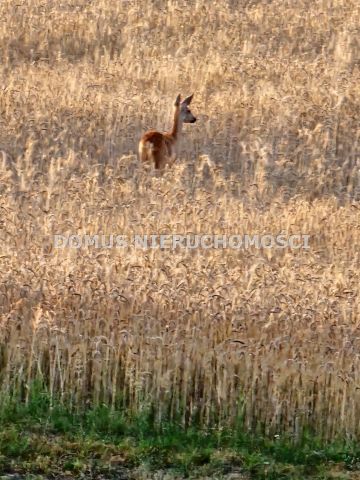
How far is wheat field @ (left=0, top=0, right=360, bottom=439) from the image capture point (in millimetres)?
7961

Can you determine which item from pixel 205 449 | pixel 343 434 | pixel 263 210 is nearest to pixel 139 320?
pixel 205 449

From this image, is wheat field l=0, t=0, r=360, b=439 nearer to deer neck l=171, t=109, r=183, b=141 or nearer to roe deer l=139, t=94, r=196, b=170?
roe deer l=139, t=94, r=196, b=170

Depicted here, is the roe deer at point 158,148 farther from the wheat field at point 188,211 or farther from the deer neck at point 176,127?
the wheat field at point 188,211

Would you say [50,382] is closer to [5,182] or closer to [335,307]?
[335,307]

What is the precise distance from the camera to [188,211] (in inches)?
435

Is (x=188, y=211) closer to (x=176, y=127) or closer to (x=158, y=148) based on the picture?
(x=158, y=148)

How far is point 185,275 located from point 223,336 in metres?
0.80

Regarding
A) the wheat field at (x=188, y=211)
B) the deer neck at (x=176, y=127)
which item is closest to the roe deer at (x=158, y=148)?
the deer neck at (x=176, y=127)

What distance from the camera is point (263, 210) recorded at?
40.1 feet

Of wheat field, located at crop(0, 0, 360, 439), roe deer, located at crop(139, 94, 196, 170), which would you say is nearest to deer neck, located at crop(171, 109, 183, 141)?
roe deer, located at crop(139, 94, 196, 170)

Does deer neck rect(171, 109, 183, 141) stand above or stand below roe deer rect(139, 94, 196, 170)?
above

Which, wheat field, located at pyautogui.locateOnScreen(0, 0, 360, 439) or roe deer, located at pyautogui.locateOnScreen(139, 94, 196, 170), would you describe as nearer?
wheat field, located at pyautogui.locateOnScreen(0, 0, 360, 439)

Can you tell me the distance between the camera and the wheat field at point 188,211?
7961 mm

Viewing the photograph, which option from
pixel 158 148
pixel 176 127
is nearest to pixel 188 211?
pixel 158 148
